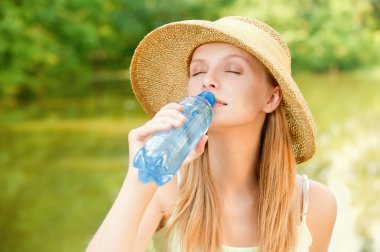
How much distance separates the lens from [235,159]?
1735 mm

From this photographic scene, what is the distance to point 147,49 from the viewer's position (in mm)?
1784

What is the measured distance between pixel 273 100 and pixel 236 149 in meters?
0.15

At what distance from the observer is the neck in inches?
66.6

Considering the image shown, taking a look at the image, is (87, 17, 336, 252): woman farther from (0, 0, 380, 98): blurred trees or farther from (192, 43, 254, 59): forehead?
(0, 0, 380, 98): blurred trees

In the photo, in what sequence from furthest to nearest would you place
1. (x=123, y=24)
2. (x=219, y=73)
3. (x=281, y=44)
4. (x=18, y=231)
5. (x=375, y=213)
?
(x=123, y=24) < (x=375, y=213) < (x=18, y=231) < (x=281, y=44) < (x=219, y=73)

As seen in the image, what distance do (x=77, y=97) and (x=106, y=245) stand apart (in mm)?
14937

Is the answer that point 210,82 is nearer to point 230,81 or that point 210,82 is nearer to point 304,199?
point 230,81

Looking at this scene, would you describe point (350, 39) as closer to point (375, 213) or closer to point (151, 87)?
point (375, 213)

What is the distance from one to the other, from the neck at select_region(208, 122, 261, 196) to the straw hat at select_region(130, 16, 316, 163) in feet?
0.38

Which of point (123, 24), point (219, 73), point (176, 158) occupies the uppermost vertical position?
point (123, 24)

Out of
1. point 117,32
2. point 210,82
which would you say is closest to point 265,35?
point 210,82

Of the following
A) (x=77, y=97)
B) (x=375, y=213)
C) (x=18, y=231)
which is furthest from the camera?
(x=77, y=97)

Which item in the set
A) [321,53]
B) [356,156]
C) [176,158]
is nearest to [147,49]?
[176,158]

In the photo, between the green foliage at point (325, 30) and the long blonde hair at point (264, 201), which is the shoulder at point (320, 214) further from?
the green foliage at point (325, 30)
